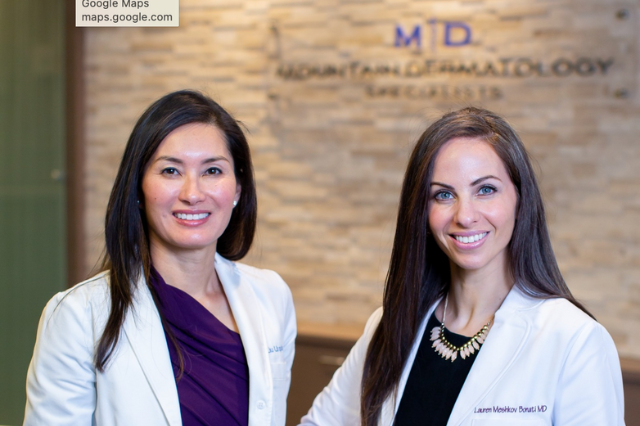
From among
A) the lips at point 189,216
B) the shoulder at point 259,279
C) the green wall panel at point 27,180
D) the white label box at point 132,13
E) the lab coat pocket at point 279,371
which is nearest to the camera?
the white label box at point 132,13

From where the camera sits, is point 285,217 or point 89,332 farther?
point 285,217

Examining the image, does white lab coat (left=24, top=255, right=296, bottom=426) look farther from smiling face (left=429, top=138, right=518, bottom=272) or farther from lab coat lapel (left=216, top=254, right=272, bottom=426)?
smiling face (left=429, top=138, right=518, bottom=272)

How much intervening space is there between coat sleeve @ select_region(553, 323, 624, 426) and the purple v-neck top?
872 mm

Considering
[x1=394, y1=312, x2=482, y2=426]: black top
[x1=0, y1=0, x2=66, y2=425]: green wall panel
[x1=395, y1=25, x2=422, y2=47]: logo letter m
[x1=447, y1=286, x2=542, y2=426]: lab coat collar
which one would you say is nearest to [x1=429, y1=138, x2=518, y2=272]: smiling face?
[x1=447, y1=286, x2=542, y2=426]: lab coat collar

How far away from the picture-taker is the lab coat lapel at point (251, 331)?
1976 millimetres

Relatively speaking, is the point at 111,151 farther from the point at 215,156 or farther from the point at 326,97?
the point at 215,156

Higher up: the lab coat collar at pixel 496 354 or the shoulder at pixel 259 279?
the shoulder at pixel 259 279

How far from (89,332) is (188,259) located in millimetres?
377

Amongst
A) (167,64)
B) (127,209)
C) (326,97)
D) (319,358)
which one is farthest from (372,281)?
(127,209)

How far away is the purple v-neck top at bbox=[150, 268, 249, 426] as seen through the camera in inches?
73.8

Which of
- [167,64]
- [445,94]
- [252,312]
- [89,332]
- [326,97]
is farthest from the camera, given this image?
[167,64]

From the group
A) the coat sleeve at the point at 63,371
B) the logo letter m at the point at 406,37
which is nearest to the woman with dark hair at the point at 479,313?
the coat sleeve at the point at 63,371

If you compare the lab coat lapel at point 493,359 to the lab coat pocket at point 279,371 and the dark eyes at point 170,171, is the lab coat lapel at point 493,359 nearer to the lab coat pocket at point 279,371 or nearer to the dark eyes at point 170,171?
the lab coat pocket at point 279,371

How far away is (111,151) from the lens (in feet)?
16.5
